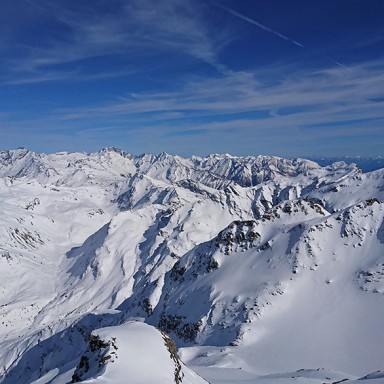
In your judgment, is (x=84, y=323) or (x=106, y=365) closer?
(x=106, y=365)

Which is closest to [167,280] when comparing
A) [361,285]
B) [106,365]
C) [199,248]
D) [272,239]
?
[199,248]

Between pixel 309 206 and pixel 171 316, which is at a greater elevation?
pixel 309 206

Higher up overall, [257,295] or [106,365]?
[106,365]

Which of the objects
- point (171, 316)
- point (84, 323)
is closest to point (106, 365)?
point (171, 316)

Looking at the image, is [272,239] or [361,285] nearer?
[361,285]

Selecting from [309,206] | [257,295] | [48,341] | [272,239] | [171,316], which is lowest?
[48,341]

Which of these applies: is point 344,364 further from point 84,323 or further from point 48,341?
point 48,341

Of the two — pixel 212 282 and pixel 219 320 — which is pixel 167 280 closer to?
pixel 212 282

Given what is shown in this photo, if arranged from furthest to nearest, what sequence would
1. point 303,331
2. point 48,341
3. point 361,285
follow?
point 48,341, point 361,285, point 303,331

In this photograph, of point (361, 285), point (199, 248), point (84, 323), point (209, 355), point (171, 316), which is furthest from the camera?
point (84, 323)
